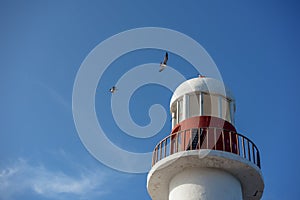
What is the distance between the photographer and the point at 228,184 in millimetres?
14984

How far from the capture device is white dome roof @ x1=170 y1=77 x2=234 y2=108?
17.0m

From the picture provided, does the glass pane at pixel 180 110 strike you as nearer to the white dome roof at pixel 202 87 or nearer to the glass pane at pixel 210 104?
the white dome roof at pixel 202 87

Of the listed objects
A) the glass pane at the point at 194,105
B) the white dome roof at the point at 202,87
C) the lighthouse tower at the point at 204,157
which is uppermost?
the white dome roof at the point at 202,87

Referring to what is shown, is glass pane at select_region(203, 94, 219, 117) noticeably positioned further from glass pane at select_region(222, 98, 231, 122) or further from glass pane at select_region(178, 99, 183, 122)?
glass pane at select_region(178, 99, 183, 122)

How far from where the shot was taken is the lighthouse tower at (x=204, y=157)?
48.3 feet

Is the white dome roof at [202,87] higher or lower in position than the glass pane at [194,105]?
higher

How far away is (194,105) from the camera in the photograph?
667 inches

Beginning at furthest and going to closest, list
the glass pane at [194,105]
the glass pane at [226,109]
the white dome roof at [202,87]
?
the white dome roof at [202,87] → the glass pane at [226,109] → the glass pane at [194,105]

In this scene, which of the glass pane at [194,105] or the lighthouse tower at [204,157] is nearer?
the lighthouse tower at [204,157]

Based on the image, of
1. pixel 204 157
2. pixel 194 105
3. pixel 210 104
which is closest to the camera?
pixel 204 157

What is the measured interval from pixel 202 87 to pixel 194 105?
2.37 feet

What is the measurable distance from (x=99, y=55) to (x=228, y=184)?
7326 mm

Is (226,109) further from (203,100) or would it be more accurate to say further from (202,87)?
(202,87)

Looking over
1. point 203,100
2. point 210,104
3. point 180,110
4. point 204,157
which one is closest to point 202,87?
point 203,100
